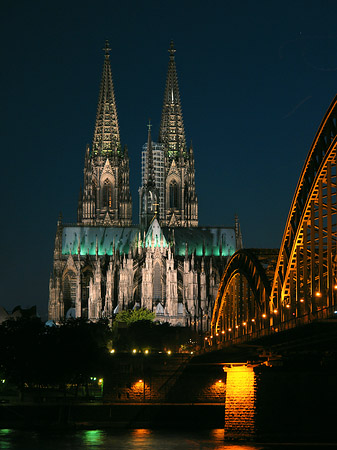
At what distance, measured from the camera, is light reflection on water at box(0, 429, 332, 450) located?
6259cm

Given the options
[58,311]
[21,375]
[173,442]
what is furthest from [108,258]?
[173,442]

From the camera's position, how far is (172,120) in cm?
18112

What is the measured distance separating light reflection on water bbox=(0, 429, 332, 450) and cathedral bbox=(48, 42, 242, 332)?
79.4 meters

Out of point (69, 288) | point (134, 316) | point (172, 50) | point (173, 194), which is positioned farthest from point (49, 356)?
point (172, 50)

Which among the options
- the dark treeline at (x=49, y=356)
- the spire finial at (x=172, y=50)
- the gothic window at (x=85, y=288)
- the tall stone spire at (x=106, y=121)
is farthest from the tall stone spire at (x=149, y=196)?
the dark treeline at (x=49, y=356)

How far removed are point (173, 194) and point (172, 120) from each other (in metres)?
13.2

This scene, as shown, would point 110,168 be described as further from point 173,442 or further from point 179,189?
point 173,442

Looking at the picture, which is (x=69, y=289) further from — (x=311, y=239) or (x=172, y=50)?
(x=311, y=239)

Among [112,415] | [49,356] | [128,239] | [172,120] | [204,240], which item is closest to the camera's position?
[112,415]

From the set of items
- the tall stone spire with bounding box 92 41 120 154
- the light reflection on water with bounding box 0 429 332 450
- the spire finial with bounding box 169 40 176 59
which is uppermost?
the spire finial with bounding box 169 40 176 59

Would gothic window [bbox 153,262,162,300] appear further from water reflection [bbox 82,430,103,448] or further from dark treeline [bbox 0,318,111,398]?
water reflection [bbox 82,430,103,448]

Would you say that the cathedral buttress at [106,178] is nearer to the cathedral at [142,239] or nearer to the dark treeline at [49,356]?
the cathedral at [142,239]

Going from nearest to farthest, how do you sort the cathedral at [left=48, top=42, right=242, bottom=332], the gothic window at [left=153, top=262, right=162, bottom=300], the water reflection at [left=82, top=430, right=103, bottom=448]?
the water reflection at [left=82, top=430, right=103, bottom=448] < the cathedral at [left=48, top=42, right=242, bottom=332] < the gothic window at [left=153, top=262, right=162, bottom=300]

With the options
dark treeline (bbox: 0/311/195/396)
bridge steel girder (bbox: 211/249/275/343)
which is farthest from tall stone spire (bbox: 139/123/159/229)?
bridge steel girder (bbox: 211/249/275/343)
